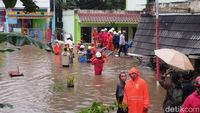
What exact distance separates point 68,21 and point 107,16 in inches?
176

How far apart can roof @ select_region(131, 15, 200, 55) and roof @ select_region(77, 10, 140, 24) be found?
51.7ft

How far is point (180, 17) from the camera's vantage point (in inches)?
738

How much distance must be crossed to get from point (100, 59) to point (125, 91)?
9937mm

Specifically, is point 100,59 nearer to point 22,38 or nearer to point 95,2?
point 22,38

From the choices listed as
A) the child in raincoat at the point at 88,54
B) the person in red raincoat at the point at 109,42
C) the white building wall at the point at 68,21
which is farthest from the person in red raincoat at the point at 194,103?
the white building wall at the point at 68,21

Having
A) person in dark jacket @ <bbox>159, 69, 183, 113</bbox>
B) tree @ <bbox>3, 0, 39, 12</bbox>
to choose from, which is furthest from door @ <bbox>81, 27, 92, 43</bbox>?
tree @ <bbox>3, 0, 39, 12</bbox>

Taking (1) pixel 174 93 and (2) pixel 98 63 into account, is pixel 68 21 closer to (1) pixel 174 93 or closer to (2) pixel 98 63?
(2) pixel 98 63

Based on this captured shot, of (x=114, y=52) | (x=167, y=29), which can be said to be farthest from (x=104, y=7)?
(x=167, y=29)

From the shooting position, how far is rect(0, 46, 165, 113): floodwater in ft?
39.3

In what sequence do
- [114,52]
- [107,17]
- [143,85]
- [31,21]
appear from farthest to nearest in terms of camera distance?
[31,21] → [107,17] → [114,52] → [143,85]

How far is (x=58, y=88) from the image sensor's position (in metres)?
14.7

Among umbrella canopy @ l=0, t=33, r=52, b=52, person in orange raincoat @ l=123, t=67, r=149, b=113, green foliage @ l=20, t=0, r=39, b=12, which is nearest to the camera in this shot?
umbrella canopy @ l=0, t=33, r=52, b=52

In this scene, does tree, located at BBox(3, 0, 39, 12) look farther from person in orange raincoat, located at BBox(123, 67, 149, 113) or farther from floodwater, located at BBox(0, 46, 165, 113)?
floodwater, located at BBox(0, 46, 165, 113)

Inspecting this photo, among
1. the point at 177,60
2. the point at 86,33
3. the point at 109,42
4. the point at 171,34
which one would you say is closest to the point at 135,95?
the point at 177,60
